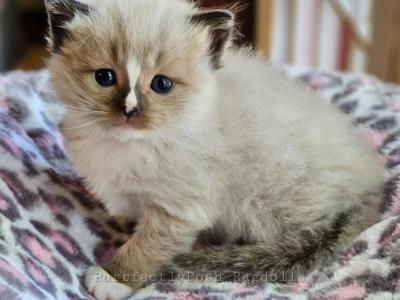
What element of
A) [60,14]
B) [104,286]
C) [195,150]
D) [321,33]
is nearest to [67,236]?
[104,286]

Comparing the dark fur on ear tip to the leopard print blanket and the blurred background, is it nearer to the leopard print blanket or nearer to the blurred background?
the leopard print blanket

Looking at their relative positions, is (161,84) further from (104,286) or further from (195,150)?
(104,286)

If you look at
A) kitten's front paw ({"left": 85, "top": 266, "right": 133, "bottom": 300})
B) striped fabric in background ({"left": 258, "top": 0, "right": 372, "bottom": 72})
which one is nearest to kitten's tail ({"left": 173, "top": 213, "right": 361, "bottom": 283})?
kitten's front paw ({"left": 85, "top": 266, "right": 133, "bottom": 300})

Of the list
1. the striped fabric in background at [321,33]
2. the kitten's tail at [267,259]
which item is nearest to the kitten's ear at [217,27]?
the kitten's tail at [267,259]

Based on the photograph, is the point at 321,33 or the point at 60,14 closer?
the point at 60,14

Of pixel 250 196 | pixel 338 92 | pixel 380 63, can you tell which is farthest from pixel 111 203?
pixel 380 63

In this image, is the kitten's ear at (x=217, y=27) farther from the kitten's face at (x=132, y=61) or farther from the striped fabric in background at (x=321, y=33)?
the striped fabric in background at (x=321, y=33)
